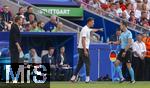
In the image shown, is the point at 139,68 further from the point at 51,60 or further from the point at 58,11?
the point at 58,11

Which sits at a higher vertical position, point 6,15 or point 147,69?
point 6,15

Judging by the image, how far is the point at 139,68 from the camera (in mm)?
23016

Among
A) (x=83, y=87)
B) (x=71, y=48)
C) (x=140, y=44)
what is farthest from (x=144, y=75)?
(x=83, y=87)

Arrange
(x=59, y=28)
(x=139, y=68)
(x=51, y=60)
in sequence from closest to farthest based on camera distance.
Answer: (x=51, y=60) → (x=59, y=28) → (x=139, y=68)

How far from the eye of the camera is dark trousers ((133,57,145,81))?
75.0 ft

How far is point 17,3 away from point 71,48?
10.7ft

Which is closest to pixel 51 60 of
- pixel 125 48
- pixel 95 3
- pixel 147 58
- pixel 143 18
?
pixel 125 48

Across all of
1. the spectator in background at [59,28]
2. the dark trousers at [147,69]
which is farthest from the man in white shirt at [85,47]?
the dark trousers at [147,69]

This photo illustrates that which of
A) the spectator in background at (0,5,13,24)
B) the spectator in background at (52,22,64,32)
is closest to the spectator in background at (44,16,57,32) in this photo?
the spectator in background at (52,22,64,32)

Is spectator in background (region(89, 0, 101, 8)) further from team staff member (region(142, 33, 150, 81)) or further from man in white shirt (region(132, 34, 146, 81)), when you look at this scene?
man in white shirt (region(132, 34, 146, 81))

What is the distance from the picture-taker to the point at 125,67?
22359 millimetres

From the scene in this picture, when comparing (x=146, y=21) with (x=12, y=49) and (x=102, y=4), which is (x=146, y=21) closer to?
(x=102, y=4)

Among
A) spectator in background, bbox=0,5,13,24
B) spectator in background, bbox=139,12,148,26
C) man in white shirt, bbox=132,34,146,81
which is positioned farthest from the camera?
spectator in background, bbox=139,12,148,26

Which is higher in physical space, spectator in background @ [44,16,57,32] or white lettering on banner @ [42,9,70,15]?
white lettering on banner @ [42,9,70,15]
